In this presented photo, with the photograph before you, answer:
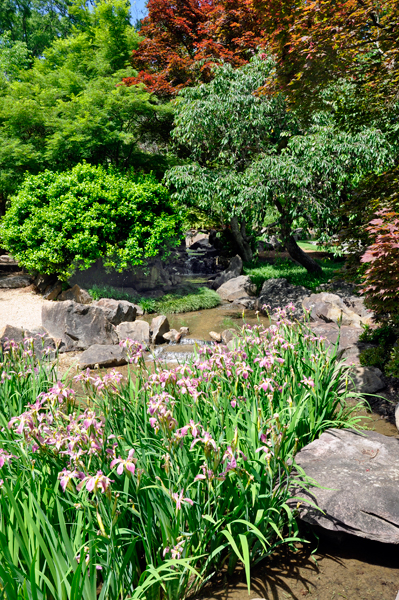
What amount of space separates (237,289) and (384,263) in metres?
9.77

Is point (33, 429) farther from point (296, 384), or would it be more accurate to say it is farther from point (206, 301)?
point (206, 301)

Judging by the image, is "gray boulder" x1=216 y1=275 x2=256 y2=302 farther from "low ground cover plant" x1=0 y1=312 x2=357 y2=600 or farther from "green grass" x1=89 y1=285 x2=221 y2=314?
"low ground cover plant" x1=0 y1=312 x2=357 y2=600

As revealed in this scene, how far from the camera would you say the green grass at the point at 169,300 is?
40.7 feet

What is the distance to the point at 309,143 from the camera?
973 cm

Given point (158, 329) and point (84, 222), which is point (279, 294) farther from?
point (84, 222)

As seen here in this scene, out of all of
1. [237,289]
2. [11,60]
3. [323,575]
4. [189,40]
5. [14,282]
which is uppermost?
[11,60]

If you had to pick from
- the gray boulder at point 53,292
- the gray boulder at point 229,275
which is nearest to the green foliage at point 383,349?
the gray boulder at point 229,275

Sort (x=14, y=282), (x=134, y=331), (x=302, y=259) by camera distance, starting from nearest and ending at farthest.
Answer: (x=134, y=331) → (x=14, y=282) → (x=302, y=259)

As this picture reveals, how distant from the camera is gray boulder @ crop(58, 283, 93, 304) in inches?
472

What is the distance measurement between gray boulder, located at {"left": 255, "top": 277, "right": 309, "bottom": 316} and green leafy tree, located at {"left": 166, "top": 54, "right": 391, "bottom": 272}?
227 cm

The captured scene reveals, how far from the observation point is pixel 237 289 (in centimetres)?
1427

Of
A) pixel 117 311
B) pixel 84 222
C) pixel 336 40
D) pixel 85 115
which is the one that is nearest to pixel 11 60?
pixel 85 115

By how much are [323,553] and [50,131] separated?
1621cm

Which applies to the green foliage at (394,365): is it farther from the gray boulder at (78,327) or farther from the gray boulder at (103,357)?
the gray boulder at (78,327)
